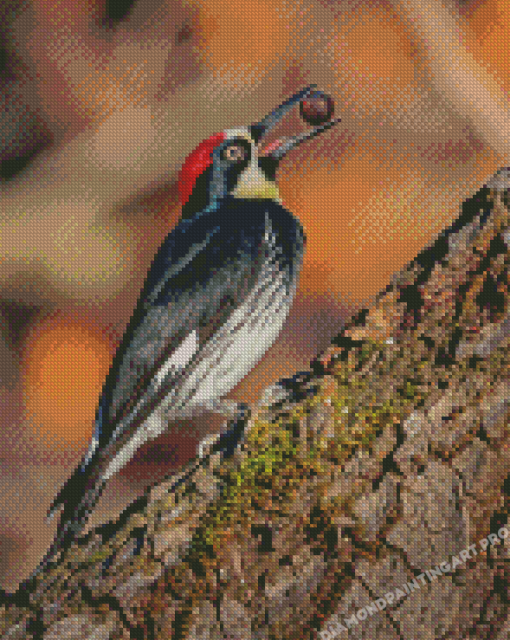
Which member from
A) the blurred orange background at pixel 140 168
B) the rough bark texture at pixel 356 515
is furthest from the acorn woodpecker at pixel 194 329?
the blurred orange background at pixel 140 168

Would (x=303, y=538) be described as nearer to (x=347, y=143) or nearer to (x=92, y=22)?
(x=347, y=143)

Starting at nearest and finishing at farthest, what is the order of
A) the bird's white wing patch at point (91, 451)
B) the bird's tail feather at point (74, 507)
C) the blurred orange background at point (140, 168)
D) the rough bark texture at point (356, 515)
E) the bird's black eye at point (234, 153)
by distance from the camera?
the rough bark texture at point (356, 515)
the bird's tail feather at point (74, 507)
the bird's white wing patch at point (91, 451)
the bird's black eye at point (234, 153)
the blurred orange background at point (140, 168)

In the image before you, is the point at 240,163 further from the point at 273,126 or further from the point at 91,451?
the point at 91,451

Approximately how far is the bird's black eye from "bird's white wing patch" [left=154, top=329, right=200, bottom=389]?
746 mm

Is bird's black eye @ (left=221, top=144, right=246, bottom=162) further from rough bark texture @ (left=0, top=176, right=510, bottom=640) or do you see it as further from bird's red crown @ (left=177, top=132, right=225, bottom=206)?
rough bark texture @ (left=0, top=176, right=510, bottom=640)

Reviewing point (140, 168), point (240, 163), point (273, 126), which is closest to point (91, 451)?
point (240, 163)

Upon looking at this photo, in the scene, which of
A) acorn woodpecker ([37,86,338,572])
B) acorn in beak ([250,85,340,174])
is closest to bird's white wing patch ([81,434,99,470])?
acorn woodpecker ([37,86,338,572])

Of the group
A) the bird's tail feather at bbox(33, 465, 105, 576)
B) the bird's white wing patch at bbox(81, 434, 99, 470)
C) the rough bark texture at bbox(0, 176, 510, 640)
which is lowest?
the rough bark texture at bbox(0, 176, 510, 640)

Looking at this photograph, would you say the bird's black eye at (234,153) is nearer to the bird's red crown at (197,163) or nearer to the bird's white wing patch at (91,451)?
the bird's red crown at (197,163)

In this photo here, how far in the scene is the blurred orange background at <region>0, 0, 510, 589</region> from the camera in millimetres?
2963

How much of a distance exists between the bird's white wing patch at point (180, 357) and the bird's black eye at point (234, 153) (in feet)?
2.45

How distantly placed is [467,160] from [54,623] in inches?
100

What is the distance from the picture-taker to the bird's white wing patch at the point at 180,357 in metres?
1.87

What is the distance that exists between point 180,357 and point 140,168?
163 cm
